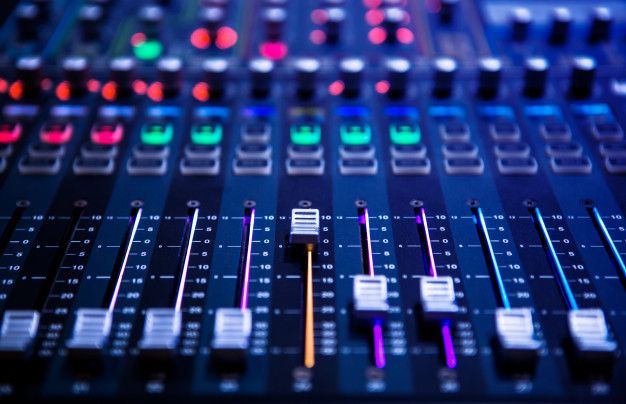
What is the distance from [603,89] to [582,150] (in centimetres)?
33

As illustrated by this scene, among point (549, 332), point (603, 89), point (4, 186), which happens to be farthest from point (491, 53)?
point (4, 186)

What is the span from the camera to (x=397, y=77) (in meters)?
1.84

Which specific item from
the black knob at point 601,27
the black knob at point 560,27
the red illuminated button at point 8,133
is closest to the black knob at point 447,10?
the black knob at point 560,27

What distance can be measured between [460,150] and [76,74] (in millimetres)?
1083

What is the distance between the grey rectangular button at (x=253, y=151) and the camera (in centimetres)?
162

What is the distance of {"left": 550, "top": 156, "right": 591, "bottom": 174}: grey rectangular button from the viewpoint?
1.60 meters

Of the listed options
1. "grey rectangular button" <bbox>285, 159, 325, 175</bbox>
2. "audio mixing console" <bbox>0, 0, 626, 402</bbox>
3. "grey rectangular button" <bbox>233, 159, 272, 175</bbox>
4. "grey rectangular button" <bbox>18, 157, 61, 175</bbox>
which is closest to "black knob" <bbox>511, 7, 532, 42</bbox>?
"audio mixing console" <bbox>0, 0, 626, 402</bbox>

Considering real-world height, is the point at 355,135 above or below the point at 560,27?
below

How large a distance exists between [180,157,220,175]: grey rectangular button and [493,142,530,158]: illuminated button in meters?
0.70

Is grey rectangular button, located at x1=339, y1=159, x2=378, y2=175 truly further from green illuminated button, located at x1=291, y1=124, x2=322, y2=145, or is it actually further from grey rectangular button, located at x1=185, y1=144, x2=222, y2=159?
grey rectangular button, located at x1=185, y1=144, x2=222, y2=159

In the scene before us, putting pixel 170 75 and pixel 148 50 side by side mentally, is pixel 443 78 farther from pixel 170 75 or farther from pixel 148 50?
pixel 148 50

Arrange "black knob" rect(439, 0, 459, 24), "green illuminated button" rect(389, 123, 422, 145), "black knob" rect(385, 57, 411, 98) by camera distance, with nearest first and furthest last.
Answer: "green illuminated button" rect(389, 123, 422, 145) < "black knob" rect(385, 57, 411, 98) < "black knob" rect(439, 0, 459, 24)

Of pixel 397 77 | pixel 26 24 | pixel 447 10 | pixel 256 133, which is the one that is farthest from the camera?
pixel 447 10

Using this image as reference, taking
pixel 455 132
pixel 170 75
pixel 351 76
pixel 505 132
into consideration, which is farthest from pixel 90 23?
pixel 505 132
